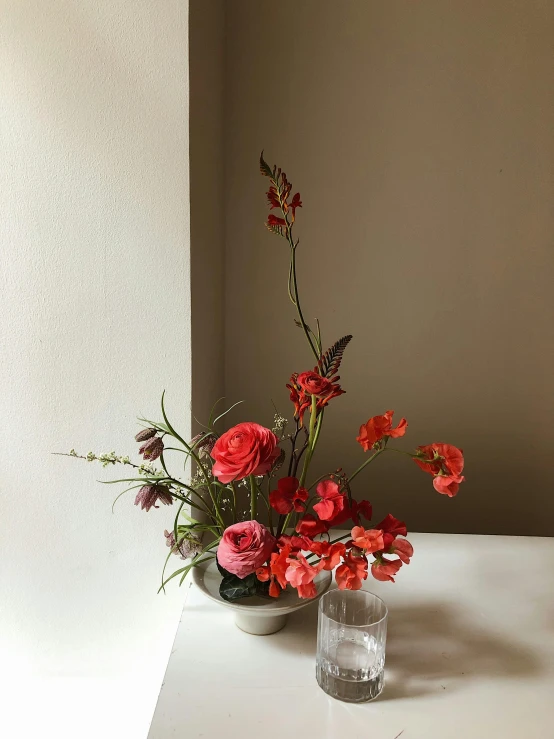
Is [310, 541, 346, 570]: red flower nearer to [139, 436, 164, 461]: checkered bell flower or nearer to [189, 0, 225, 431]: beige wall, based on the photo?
[139, 436, 164, 461]: checkered bell flower

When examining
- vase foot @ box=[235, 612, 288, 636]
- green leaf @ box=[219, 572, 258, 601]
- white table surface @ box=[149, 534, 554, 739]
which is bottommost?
white table surface @ box=[149, 534, 554, 739]

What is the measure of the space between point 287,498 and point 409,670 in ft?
0.91

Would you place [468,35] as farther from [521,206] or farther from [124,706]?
[124,706]

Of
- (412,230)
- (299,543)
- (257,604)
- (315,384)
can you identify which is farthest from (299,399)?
(412,230)

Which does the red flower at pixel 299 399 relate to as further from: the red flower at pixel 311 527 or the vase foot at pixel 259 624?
the vase foot at pixel 259 624

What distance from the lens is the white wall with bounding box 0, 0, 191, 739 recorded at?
2.89 feet

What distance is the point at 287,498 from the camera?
79cm

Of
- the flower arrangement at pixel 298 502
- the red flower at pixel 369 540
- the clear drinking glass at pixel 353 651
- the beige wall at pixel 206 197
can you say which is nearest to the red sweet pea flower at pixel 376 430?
the flower arrangement at pixel 298 502

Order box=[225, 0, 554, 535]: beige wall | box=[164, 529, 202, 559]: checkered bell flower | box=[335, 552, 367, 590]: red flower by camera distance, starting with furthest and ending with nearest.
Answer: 1. box=[225, 0, 554, 535]: beige wall
2. box=[164, 529, 202, 559]: checkered bell flower
3. box=[335, 552, 367, 590]: red flower

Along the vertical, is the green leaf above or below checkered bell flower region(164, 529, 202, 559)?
below

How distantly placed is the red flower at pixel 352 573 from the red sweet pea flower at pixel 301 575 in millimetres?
29

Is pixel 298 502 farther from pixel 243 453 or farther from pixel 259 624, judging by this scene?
pixel 259 624

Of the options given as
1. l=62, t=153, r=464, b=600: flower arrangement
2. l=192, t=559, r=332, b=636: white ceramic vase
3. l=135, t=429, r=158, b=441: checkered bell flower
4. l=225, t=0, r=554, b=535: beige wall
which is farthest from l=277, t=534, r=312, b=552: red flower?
l=225, t=0, r=554, b=535: beige wall

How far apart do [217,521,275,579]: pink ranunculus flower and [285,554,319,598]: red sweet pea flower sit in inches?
1.8
